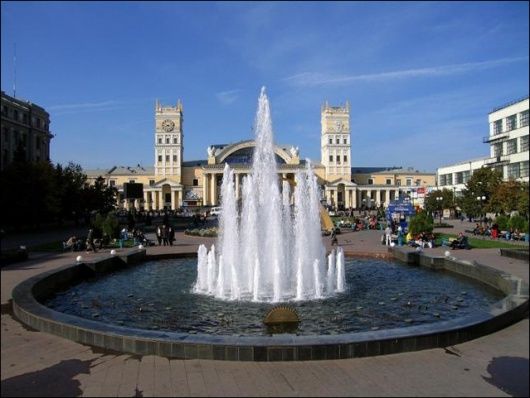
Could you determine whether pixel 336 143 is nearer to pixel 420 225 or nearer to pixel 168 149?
pixel 168 149

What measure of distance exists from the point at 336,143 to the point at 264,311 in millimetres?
109058

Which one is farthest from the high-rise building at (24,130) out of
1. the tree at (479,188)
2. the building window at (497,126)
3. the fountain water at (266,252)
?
the building window at (497,126)

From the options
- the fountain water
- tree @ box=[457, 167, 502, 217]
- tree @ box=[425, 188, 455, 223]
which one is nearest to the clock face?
tree @ box=[425, 188, 455, 223]

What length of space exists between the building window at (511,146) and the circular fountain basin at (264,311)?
1670 inches

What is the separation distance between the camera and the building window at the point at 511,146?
56.7m

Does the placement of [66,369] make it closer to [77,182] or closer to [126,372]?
[126,372]

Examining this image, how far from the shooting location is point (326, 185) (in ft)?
381

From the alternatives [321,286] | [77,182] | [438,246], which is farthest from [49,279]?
[77,182]

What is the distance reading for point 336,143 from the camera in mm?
118562

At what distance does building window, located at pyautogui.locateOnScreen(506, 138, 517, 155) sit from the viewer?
56656mm

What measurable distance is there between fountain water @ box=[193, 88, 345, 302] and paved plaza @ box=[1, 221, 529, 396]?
5.92 metres

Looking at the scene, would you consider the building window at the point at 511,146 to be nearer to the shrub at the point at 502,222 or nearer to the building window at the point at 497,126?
the building window at the point at 497,126

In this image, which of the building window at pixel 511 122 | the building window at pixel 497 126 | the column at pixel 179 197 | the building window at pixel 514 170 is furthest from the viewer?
the column at pixel 179 197

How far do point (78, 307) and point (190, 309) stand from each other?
2.96 metres
